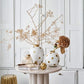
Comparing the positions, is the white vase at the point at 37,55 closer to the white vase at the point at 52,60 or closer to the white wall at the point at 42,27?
the white vase at the point at 52,60

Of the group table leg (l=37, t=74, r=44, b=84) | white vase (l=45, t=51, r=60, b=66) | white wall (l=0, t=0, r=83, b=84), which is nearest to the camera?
table leg (l=37, t=74, r=44, b=84)

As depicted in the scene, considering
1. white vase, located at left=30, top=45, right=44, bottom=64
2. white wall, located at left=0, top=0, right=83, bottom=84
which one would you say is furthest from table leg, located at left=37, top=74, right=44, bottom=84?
white wall, located at left=0, top=0, right=83, bottom=84

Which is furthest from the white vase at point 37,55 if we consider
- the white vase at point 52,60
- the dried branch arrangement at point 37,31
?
the dried branch arrangement at point 37,31

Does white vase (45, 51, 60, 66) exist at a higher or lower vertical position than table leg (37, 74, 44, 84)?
higher

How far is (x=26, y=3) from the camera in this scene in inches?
111

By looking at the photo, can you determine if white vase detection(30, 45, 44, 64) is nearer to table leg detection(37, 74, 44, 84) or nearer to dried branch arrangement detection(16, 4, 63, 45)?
table leg detection(37, 74, 44, 84)

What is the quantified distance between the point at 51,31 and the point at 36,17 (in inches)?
14.2

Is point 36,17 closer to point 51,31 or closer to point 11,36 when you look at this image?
point 51,31

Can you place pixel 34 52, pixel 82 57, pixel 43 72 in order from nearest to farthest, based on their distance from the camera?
pixel 43 72 → pixel 34 52 → pixel 82 57

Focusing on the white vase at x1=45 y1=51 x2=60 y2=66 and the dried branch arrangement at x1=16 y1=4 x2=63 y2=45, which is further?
the dried branch arrangement at x1=16 y1=4 x2=63 y2=45

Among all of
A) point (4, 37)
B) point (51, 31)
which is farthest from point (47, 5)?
point (4, 37)

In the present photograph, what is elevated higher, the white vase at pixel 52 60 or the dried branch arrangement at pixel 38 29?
the dried branch arrangement at pixel 38 29

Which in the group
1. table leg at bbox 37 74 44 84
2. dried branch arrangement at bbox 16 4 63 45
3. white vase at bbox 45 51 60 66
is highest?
dried branch arrangement at bbox 16 4 63 45

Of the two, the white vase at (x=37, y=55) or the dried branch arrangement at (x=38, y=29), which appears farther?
the dried branch arrangement at (x=38, y=29)
